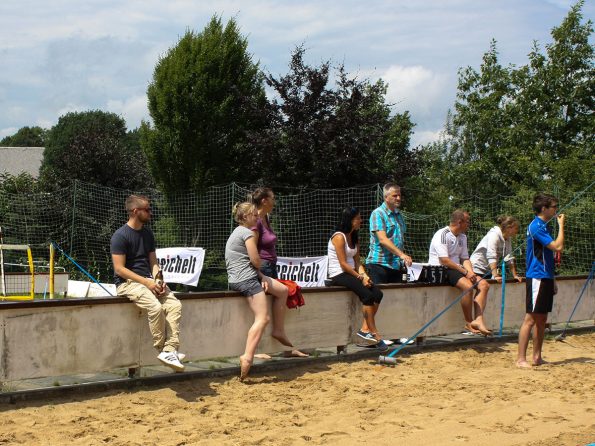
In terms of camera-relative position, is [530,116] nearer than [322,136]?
No

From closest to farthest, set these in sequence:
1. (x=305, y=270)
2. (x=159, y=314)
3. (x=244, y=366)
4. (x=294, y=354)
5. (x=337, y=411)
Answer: (x=337, y=411) → (x=159, y=314) → (x=244, y=366) → (x=294, y=354) → (x=305, y=270)

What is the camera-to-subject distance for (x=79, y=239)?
19.8m

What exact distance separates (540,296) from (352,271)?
2015 mm

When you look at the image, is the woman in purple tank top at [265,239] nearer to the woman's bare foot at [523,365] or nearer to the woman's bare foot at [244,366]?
the woman's bare foot at [244,366]

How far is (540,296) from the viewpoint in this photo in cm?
851

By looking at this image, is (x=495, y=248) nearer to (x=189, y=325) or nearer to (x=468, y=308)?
(x=468, y=308)

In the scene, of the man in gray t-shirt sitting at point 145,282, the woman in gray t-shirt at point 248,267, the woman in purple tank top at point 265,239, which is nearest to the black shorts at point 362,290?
the woman in purple tank top at point 265,239

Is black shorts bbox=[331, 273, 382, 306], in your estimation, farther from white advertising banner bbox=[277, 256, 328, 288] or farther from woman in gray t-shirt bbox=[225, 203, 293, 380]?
white advertising banner bbox=[277, 256, 328, 288]

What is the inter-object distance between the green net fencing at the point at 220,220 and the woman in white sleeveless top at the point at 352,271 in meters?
6.41

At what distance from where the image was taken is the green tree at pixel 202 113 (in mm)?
22281

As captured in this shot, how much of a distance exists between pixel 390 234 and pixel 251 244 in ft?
Answer: 6.88

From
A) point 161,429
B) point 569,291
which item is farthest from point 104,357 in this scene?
point 569,291

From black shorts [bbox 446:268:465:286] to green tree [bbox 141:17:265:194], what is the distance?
12.7m

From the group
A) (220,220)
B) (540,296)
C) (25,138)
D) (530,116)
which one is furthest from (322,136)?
(25,138)
